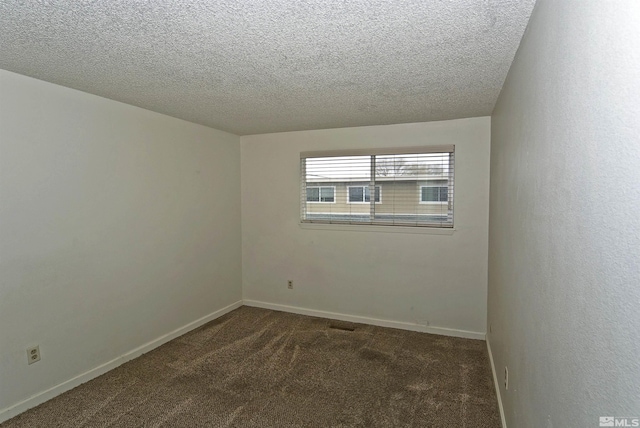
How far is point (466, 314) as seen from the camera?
11.9 ft

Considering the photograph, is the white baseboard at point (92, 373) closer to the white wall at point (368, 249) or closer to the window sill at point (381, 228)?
the white wall at point (368, 249)

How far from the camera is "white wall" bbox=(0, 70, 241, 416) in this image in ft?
7.59

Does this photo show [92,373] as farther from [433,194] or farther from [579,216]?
[433,194]

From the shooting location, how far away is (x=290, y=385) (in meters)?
2.69

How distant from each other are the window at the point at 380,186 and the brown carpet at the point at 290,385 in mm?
1318

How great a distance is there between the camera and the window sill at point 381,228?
3664mm

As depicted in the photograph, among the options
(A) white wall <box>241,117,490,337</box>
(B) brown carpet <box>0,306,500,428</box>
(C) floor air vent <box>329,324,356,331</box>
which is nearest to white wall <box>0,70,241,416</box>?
(B) brown carpet <box>0,306,500,428</box>

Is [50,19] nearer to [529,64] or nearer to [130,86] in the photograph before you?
[130,86]

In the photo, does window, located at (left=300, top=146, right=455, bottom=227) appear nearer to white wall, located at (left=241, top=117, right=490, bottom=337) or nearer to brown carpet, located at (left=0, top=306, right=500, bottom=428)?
white wall, located at (left=241, top=117, right=490, bottom=337)

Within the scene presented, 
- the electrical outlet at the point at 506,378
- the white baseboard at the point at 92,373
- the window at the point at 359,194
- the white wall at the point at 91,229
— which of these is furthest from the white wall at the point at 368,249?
the electrical outlet at the point at 506,378

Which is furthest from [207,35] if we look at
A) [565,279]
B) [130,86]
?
[565,279]

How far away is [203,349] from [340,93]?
2673mm

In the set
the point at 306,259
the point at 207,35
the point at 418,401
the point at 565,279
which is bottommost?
the point at 418,401

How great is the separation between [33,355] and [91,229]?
0.96 meters
